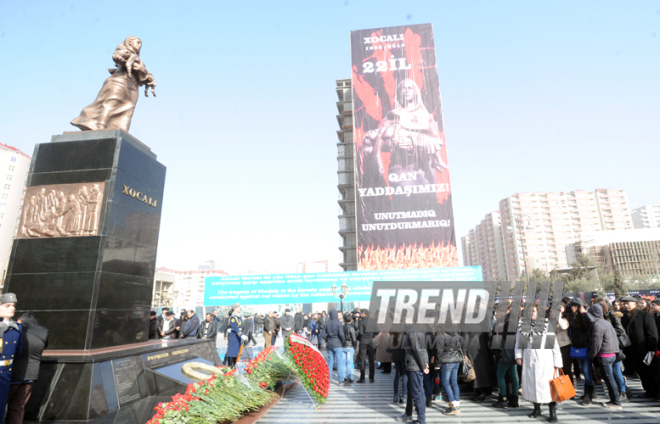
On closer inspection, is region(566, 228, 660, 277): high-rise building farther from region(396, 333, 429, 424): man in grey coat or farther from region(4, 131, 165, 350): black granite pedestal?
region(4, 131, 165, 350): black granite pedestal

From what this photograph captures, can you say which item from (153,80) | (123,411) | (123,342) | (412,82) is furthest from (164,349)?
(412,82)

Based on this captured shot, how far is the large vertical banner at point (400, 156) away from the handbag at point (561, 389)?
25331 millimetres

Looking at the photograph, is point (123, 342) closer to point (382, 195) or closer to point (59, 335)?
point (59, 335)

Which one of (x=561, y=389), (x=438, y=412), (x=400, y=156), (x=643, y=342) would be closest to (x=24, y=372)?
(x=438, y=412)

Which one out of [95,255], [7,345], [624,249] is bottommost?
[7,345]

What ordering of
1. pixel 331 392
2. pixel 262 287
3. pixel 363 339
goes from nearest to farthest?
pixel 331 392 < pixel 363 339 < pixel 262 287

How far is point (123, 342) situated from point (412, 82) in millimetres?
34084

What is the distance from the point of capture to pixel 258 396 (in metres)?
5.82

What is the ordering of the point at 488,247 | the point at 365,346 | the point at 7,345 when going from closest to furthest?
the point at 7,345 < the point at 365,346 < the point at 488,247

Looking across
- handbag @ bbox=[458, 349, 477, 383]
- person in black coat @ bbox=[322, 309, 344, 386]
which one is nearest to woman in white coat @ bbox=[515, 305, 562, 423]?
handbag @ bbox=[458, 349, 477, 383]

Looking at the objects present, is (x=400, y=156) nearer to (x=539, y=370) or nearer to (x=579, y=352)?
(x=579, y=352)

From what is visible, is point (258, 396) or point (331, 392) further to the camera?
point (331, 392)

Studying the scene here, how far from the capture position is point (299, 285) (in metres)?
21.0

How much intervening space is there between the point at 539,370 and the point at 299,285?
53.5 ft
